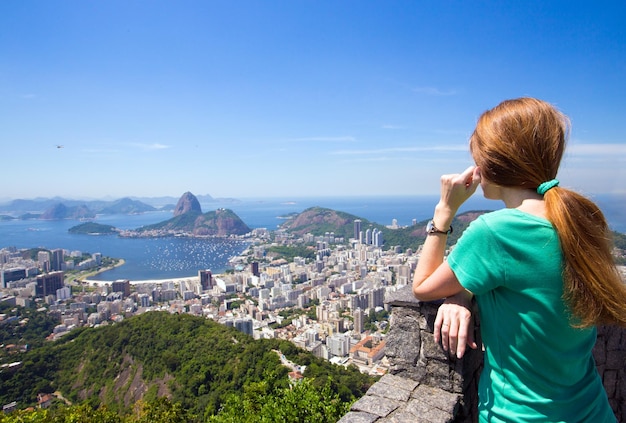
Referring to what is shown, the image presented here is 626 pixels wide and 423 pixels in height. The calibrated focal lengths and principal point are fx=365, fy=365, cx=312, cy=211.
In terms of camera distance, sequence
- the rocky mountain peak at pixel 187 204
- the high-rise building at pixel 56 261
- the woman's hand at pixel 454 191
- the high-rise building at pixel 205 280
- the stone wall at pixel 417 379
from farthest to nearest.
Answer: the rocky mountain peak at pixel 187 204, the high-rise building at pixel 56 261, the high-rise building at pixel 205 280, the stone wall at pixel 417 379, the woman's hand at pixel 454 191

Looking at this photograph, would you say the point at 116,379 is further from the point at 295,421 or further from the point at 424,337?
the point at 424,337

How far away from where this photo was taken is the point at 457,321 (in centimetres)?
99

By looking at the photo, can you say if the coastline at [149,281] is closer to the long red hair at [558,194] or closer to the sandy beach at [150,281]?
the sandy beach at [150,281]

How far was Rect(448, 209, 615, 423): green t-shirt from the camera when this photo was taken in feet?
2.30

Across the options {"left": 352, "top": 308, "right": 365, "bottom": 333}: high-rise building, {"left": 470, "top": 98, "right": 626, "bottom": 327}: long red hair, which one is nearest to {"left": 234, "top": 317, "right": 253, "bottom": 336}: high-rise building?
{"left": 352, "top": 308, "right": 365, "bottom": 333}: high-rise building

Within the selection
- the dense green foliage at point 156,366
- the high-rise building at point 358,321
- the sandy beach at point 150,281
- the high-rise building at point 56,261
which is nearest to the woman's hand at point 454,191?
the dense green foliage at point 156,366

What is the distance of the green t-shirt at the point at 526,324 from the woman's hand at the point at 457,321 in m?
0.14

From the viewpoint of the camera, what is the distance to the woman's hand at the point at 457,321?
98cm

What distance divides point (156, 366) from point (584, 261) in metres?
16.0

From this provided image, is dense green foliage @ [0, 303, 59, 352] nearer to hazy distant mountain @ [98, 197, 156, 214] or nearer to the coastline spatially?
the coastline

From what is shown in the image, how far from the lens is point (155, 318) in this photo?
17.7 metres

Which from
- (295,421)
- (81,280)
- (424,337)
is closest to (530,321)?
(424,337)

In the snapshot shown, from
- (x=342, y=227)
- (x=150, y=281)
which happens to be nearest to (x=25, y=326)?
(x=150, y=281)

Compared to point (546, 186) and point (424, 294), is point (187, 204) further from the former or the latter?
point (546, 186)
